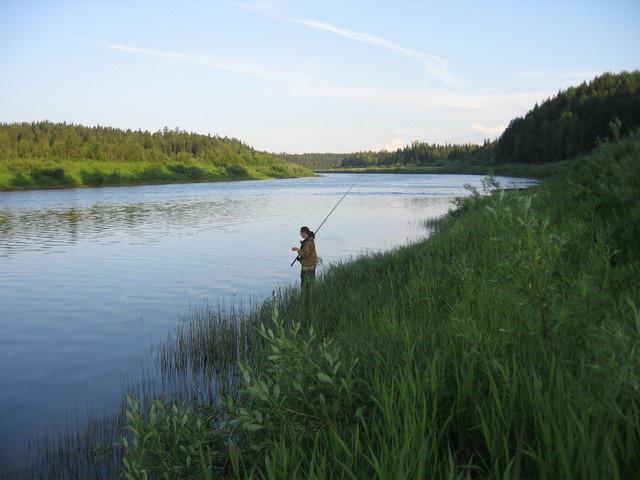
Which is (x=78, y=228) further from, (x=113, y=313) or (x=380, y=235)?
(x=113, y=313)

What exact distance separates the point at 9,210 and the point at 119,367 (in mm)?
41181

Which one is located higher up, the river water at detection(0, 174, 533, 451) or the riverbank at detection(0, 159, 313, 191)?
the riverbank at detection(0, 159, 313, 191)

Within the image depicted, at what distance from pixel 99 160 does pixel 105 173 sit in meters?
18.7

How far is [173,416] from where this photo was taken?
15.2 feet

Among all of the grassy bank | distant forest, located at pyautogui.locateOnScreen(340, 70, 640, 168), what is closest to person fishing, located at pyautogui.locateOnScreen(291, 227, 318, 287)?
the grassy bank

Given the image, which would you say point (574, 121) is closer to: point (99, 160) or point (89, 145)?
point (99, 160)

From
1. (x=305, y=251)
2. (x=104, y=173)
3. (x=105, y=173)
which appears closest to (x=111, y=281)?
(x=305, y=251)

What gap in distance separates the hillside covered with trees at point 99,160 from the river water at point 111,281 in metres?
A: 54.7

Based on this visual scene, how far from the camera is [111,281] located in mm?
17734

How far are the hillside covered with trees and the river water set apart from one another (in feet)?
179

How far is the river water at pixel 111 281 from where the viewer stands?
9.17 m

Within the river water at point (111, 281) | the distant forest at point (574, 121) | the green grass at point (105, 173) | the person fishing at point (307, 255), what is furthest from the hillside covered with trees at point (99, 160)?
the person fishing at point (307, 255)

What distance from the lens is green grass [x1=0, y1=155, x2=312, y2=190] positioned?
83.2 meters

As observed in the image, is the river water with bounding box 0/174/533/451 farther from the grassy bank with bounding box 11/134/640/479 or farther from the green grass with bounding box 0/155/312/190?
the green grass with bounding box 0/155/312/190
